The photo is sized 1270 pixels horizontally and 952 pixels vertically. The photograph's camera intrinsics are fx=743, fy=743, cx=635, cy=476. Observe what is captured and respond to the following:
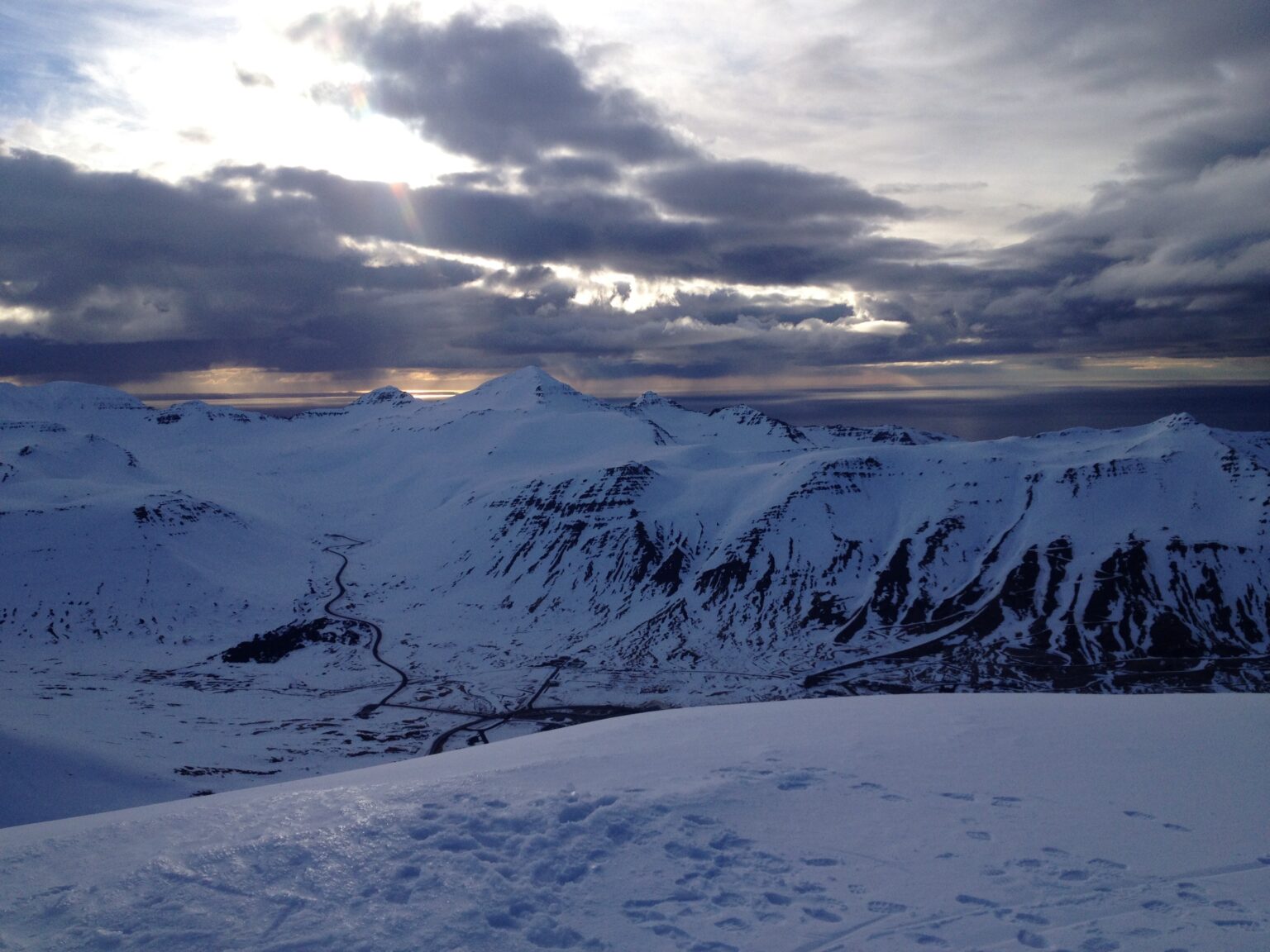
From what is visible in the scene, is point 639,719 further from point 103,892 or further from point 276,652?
point 276,652

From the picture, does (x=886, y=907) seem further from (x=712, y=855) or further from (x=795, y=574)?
(x=795, y=574)

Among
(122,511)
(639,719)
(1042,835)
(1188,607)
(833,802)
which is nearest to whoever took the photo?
(1042,835)

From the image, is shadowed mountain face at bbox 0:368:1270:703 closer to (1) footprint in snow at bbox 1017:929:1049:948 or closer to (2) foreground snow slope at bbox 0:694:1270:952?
(2) foreground snow slope at bbox 0:694:1270:952

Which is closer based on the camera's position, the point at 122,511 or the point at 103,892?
the point at 103,892

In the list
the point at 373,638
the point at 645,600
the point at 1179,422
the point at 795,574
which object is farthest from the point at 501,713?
the point at 1179,422

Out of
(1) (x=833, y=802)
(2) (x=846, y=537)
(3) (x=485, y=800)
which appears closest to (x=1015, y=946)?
(1) (x=833, y=802)

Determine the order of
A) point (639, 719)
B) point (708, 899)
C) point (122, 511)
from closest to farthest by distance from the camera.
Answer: point (708, 899)
point (639, 719)
point (122, 511)
